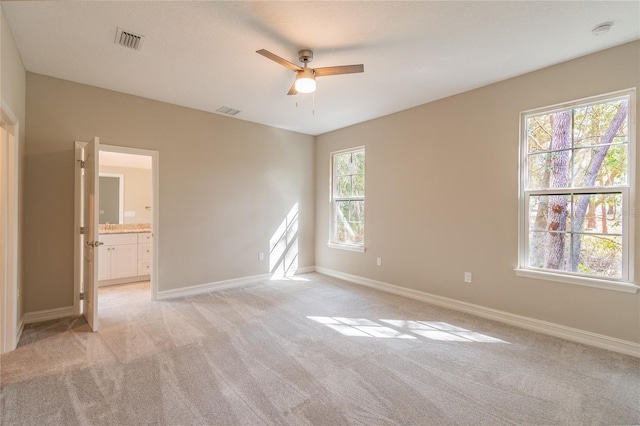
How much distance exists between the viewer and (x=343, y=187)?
18.1ft

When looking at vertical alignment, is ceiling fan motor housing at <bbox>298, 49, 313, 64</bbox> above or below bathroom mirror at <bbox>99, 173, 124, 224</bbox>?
above

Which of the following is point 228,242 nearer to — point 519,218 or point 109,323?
point 109,323

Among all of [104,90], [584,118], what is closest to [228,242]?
[104,90]

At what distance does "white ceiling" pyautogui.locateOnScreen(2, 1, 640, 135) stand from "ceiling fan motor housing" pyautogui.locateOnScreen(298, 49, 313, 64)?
2.0 inches

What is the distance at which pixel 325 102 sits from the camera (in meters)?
4.08

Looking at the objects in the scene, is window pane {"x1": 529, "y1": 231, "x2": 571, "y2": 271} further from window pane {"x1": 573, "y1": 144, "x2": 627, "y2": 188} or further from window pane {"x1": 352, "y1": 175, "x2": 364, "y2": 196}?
window pane {"x1": 352, "y1": 175, "x2": 364, "y2": 196}

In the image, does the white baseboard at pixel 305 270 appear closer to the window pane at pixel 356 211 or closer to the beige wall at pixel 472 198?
the beige wall at pixel 472 198

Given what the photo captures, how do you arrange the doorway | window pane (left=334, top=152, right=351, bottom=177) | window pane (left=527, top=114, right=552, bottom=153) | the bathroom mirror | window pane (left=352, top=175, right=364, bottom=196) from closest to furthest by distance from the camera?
window pane (left=527, top=114, right=552, bottom=153), the doorway, window pane (left=352, top=175, right=364, bottom=196), window pane (left=334, top=152, right=351, bottom=177), the bathroom mirror

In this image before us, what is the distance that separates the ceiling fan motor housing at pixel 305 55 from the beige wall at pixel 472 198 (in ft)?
6.82

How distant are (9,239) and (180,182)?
6.43 feet

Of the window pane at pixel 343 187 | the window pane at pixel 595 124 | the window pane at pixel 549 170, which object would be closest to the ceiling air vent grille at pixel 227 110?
the window pane at pixel 343 187

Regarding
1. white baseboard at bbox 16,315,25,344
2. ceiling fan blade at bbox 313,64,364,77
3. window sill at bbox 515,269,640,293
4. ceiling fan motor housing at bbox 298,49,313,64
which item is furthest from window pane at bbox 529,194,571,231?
white baseboard at bbox 16,315,25,344

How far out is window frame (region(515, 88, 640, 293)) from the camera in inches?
103

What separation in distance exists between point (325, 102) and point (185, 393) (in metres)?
3.62
